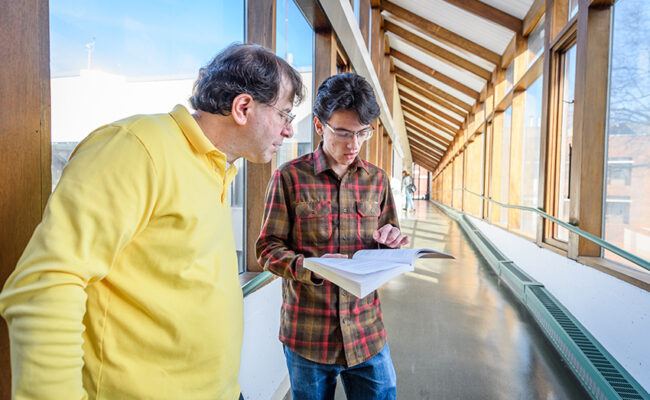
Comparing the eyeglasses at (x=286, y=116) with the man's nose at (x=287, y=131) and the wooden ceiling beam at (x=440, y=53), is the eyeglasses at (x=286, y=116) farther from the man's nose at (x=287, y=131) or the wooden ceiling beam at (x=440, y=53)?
the wooden ceiling beam at (x=440, y=53)

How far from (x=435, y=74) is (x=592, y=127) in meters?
8.57

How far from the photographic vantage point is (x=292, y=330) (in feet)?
4.28

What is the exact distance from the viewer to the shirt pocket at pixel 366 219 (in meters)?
1.38

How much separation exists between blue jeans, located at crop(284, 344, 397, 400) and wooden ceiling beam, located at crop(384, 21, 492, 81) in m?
9.19

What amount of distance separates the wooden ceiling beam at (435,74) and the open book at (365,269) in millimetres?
10931

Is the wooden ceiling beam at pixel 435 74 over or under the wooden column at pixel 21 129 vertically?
over

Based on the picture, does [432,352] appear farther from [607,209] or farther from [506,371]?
[607,209]

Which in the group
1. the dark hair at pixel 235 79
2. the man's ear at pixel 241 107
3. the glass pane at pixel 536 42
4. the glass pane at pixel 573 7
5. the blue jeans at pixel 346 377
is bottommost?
the blue jeans at pixel 346 377

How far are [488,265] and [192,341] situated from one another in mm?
5883

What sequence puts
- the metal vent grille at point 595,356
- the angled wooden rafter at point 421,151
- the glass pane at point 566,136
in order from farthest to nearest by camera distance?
the angled wooden rafter at point 421,151, the glass pane at point 566,136, the metal vent grille at point 595,356

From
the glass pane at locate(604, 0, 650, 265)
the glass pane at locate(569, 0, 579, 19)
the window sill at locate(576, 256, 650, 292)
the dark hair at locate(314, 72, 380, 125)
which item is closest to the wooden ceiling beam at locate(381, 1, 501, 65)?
the glass pane at locate(569, 0, 579, 19)

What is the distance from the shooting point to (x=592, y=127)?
10.8 ft

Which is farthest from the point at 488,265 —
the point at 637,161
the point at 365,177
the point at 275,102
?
the point at 275,102

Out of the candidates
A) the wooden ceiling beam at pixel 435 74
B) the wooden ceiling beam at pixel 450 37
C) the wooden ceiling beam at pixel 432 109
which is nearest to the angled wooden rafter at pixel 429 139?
the wooden ceiling beam at pixel 432 109
